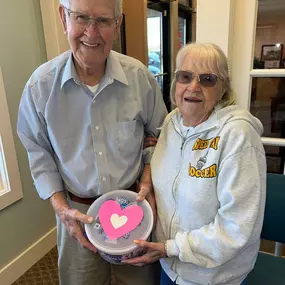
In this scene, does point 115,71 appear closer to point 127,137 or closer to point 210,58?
point 127,137

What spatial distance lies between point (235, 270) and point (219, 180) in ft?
1.03

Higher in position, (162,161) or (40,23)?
(40,23)

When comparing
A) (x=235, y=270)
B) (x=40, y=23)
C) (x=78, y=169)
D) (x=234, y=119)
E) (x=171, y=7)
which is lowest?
(x=235, y=270)

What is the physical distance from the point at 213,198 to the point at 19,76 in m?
1.53

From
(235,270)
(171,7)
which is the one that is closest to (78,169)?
(235,270)

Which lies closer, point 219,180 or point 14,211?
point 219,180

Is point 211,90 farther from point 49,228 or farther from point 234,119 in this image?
point 49,228

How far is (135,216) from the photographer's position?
1009 millimetres

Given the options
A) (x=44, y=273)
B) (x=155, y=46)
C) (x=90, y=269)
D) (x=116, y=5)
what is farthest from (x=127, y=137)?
(x=155, y=46)

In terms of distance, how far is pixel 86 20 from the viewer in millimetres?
959

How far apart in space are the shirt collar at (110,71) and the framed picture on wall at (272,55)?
78 centimetres

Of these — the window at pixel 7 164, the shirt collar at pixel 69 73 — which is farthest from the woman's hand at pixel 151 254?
the window at pixel 7 164

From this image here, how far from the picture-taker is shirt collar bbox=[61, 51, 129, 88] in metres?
1.08

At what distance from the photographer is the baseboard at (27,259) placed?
6.33ft
